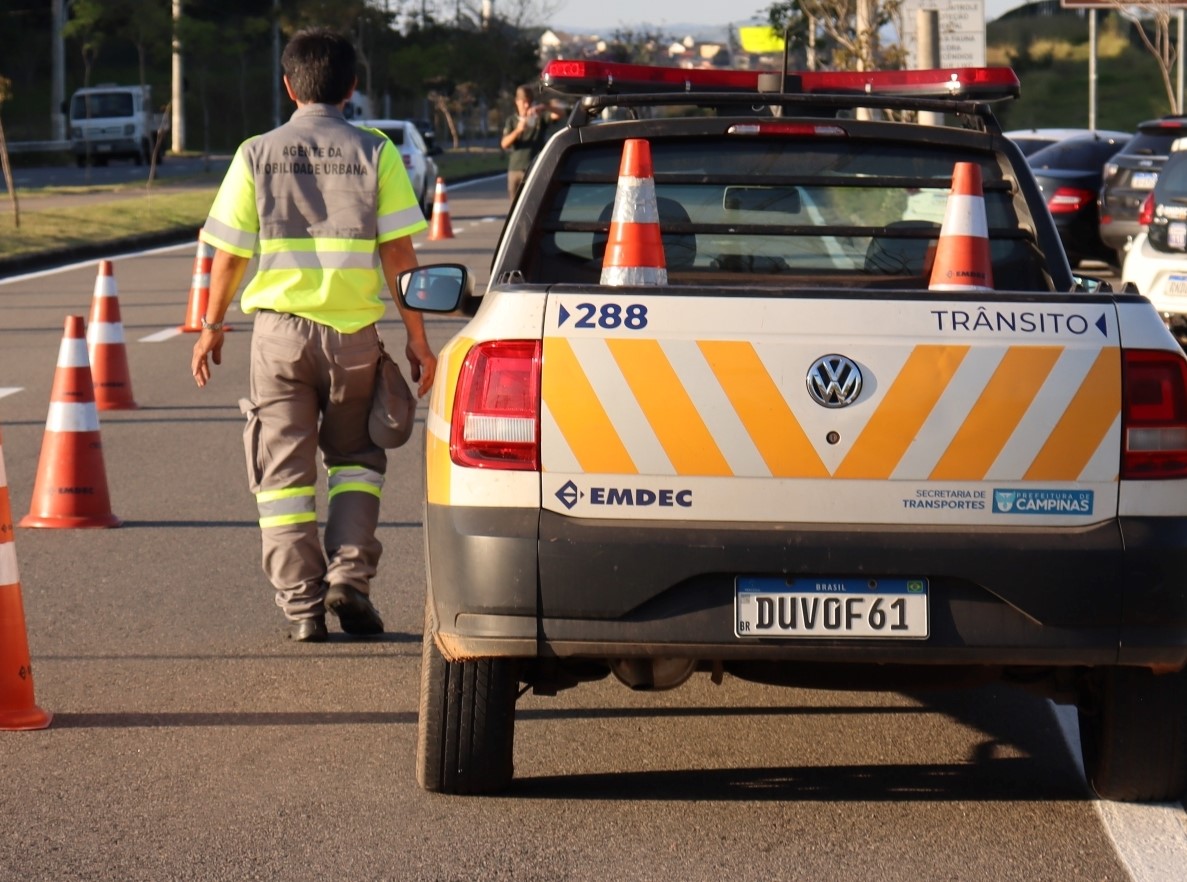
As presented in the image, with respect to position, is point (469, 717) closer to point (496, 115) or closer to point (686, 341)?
point (686, 341)

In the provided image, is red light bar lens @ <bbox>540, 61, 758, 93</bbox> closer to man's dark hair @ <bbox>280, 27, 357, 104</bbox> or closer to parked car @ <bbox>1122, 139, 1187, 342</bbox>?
man's dark hair @ <bbox>280, 27, 357, 104</bbox>

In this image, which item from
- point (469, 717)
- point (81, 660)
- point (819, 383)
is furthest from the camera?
point (81, 660)

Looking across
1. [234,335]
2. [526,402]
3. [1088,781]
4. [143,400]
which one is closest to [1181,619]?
[1088,781]

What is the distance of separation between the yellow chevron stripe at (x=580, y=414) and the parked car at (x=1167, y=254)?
1005cm

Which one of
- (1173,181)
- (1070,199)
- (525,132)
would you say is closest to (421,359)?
(1173,181)

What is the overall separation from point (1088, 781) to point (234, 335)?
12350mm

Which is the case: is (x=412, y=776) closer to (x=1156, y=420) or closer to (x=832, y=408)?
(x=832, y=408)

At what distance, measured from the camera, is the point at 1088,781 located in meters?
4.91

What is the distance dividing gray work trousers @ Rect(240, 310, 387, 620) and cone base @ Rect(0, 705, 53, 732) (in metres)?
1.08

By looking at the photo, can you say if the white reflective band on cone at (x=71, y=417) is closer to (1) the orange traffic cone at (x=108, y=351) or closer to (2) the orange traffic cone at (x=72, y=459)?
(2) the orange traffic cone at (x=72, y=459)

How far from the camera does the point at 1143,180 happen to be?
18.5 m

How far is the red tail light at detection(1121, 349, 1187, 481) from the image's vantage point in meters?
→ 4.40

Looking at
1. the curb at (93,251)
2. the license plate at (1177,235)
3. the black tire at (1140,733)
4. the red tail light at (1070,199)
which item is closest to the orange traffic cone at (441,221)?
the curb at (93,251)

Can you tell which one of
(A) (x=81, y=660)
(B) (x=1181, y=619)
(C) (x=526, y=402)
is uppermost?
(C) (x=526, y=402)
